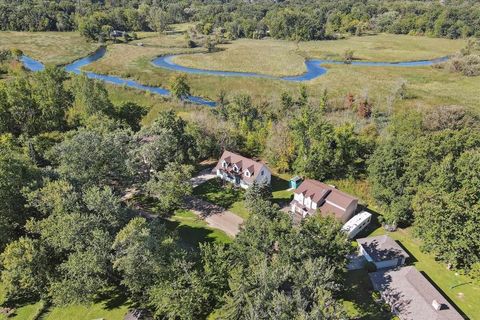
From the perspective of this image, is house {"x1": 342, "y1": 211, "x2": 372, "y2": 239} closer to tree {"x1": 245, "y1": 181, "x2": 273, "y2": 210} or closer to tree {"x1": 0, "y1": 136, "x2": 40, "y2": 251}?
tree {"x1": 245, "y1": 181, "x2": 273, "y2": 210}

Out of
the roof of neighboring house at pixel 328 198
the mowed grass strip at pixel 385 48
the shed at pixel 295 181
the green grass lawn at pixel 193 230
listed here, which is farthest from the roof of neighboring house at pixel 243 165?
the mowed grass strip at pixel 385 48

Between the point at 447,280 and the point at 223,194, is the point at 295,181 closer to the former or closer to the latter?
the point at 223,194

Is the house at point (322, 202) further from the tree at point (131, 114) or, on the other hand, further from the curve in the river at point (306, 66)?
the curve in the river at point (306, 66)

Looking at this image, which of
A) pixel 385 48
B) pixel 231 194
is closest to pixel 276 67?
pixel 385 48

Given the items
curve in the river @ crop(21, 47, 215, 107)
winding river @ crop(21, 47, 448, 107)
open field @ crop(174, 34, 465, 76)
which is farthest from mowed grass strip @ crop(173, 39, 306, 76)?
curve in the river @ crop(21, 47, 215, 107)

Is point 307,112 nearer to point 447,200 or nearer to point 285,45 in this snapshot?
point 447,200

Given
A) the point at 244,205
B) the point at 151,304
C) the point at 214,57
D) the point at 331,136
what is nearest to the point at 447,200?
the point at 331,136
